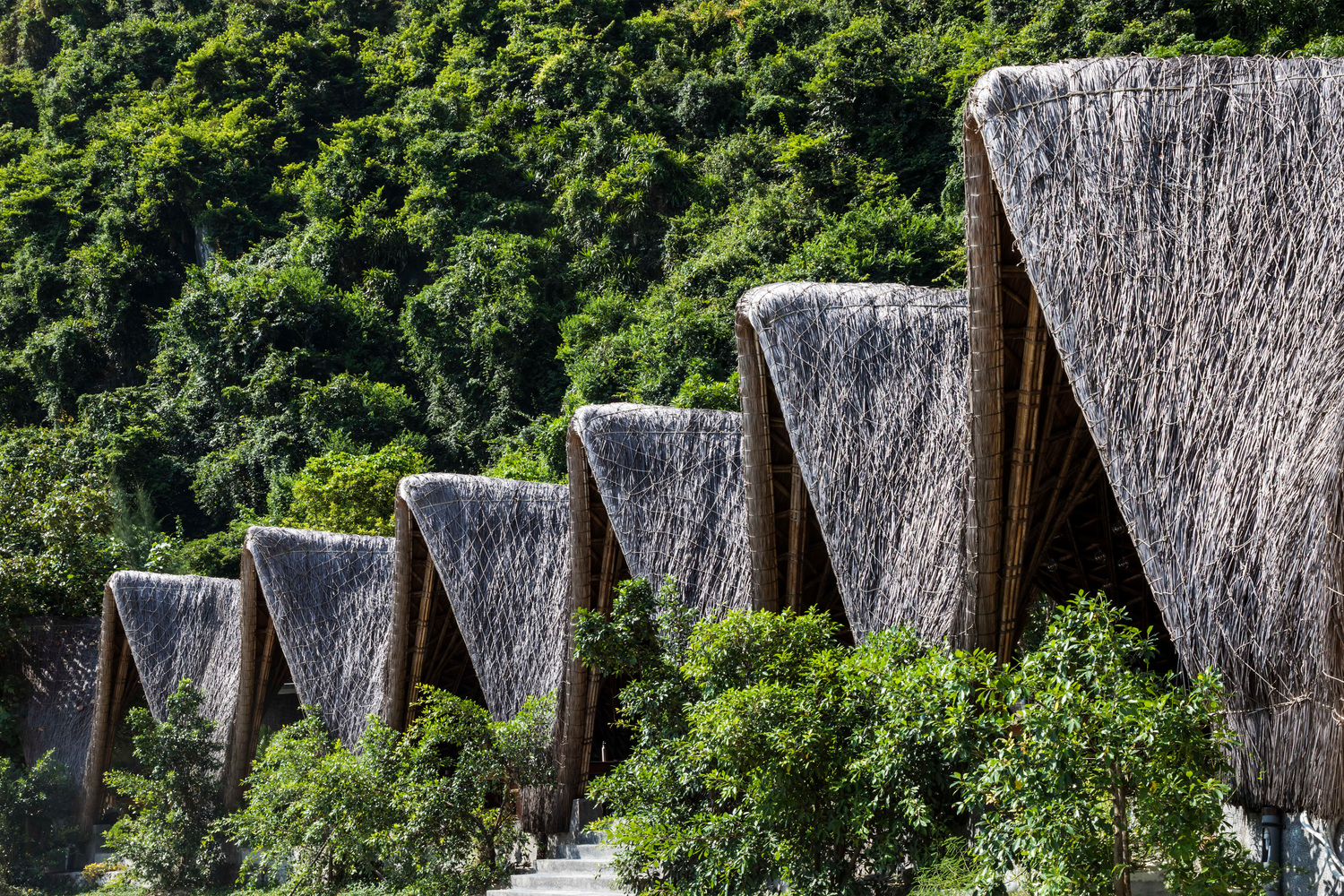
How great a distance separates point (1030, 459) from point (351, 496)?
627 inches

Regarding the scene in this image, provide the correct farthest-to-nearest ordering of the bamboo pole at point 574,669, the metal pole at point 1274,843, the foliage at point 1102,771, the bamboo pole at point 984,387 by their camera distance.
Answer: the bamboo pole at point 574,669 < the bamboo pole at point 984,387 < the metal pole at point 1274,843 < the foliage at point 1102,771

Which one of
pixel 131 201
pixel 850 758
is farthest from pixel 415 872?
pixel 131 201

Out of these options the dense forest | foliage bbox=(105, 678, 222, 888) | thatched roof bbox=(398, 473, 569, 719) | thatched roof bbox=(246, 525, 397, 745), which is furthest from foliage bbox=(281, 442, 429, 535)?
thatched roof bbox=(398, 473, 569, 719)

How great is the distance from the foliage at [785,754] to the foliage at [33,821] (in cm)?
1092

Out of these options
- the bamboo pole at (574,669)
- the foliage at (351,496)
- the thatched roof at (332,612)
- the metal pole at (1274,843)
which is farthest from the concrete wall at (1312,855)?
the foliage at (351,496)

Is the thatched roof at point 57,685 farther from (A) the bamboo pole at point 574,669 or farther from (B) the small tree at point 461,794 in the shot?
(A) the bamboo pole at point 574,669

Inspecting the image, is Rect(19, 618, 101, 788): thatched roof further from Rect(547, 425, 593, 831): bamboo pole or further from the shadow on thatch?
Rect(547, 425, 593, 831): bamboo pole

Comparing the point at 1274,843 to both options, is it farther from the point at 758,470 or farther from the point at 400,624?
the point at 400,624

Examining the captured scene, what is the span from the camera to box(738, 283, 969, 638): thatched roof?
7.00 m

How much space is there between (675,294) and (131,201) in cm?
1595

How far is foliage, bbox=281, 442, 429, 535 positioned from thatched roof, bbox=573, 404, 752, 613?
1123 centimetres

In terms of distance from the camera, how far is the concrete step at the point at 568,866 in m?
9.23

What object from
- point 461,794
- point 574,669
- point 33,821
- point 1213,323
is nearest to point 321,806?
point 461,794

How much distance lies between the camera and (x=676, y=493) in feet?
30.9
